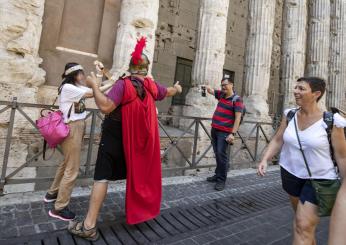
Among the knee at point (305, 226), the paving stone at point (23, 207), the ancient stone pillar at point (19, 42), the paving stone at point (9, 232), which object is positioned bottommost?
the paving stone at point (9, 232)

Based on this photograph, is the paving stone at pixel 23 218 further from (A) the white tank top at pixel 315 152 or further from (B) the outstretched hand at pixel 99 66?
(A) the white tank top at pixel 315 152

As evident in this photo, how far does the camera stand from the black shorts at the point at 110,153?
266cm

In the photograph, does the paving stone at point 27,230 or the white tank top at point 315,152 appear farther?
the paving stone at point 27,230

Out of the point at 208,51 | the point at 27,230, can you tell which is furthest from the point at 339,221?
the point at 208,51

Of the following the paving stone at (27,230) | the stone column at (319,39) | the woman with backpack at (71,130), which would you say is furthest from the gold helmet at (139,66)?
the stone column at (319,39)

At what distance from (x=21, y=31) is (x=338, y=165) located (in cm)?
432

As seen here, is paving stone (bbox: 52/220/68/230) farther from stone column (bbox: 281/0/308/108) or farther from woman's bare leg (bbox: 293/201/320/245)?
stone column (bbox: 281/0/308/108)

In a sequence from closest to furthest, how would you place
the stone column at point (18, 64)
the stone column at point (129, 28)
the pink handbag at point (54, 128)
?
the pink handbag at point (54, 128) < the stone column at point (18, 64) < the stone column at point (129, 28)

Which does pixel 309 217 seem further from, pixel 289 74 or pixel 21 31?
pixel 289 74

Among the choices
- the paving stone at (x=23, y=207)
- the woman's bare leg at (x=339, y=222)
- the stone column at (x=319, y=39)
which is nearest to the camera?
the woman's bare leg at (x=339, y=222)

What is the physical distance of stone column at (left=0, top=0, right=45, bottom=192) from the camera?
3967 mm

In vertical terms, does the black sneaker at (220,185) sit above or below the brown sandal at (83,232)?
above

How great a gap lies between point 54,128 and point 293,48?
31.6 feet

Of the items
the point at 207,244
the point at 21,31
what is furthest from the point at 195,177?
the point at 21,31
